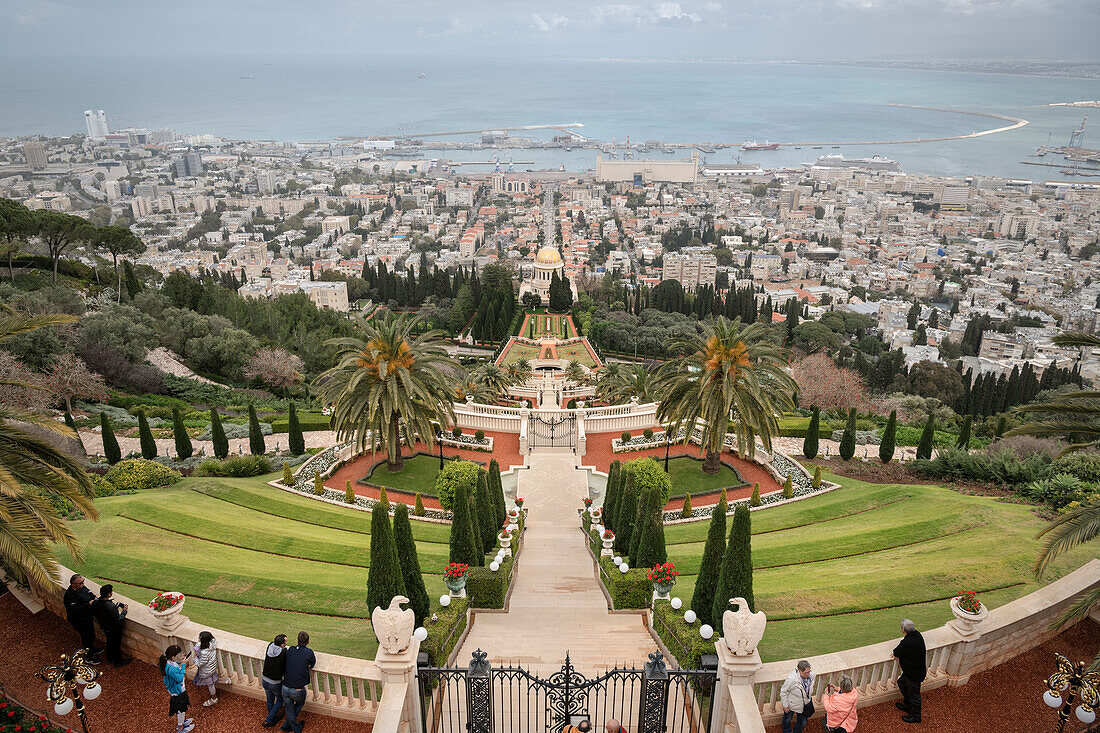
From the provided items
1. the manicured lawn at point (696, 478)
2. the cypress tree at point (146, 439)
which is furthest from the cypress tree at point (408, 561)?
the cypress tree at point (146, 439)

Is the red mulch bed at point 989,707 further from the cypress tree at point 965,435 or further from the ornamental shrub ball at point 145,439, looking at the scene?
the ornamental shrub ball at point 145,439

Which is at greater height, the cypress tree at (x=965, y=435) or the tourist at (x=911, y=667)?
the tourist at (x=911, y=667)

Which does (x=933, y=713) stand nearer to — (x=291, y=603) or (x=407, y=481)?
(x=291, y=603)

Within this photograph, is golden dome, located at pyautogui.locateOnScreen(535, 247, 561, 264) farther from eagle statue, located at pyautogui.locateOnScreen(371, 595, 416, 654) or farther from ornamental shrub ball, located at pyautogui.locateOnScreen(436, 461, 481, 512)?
eagle statue, located at pyautogui.locateOnScreen(371, 595, 416, 654)

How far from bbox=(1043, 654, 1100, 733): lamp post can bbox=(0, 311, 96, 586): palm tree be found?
1377 cm

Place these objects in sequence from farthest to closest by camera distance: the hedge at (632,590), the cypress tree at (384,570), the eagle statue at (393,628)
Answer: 1. the hedge at (632,590)
2. the cypress tree at (384,570)
3. the eagle statue at (393,628)

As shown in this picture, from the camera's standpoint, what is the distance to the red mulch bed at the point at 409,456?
75.0 ft

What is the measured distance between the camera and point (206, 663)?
9211 millimetres

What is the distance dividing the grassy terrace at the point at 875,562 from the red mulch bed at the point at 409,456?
9.09 m

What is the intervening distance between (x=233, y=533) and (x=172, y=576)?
323 cm

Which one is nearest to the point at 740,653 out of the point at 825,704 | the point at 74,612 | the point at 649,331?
the point at 825,704

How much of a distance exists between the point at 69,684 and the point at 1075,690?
13194mm

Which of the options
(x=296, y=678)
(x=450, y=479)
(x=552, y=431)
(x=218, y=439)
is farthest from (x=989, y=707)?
(x=218, y=439)

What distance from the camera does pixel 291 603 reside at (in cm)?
1254
